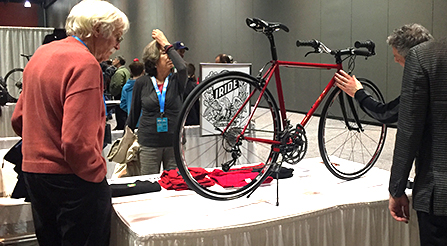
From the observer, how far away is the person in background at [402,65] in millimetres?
2023

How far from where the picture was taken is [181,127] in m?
1.98

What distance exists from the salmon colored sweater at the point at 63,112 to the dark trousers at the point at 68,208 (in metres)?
0.05

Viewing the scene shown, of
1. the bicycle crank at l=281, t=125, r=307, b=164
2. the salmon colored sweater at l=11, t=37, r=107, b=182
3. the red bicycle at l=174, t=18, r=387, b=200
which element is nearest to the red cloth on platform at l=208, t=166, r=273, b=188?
the red bicycle at l=174, t=18, r=387, b=200

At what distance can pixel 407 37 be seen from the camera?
2029 mm

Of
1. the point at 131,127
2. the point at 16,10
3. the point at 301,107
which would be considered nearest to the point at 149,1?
the point at 301,107

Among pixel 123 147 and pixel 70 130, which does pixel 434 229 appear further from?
pixel 123 147

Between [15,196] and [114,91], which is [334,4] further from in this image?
[15,196]

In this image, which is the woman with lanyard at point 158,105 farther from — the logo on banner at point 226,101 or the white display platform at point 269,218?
the white display platform at point 269,218

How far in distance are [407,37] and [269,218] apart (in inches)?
43.0

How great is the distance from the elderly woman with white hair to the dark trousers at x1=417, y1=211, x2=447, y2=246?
1222 millimetres

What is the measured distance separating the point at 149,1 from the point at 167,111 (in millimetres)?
11714

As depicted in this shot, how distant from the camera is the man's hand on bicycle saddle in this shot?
2.46 metres

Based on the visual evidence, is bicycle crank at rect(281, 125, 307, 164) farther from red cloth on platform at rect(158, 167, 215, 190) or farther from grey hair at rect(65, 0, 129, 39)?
grey hair at rect(65, 0, 129, 39)

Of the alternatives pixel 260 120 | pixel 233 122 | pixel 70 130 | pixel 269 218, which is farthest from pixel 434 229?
pixel 70 130
